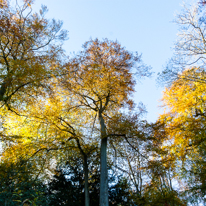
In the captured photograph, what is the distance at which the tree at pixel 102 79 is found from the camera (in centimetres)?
990

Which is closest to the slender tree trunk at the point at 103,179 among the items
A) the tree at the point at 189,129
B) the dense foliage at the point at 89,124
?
the dense foliage at the point at 89,124

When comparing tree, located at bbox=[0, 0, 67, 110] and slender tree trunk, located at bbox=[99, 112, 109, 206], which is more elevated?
tree, located at bbox=[0, 0, 67, 110]

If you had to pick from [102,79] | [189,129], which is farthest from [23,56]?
[189,129]

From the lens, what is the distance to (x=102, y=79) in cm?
987

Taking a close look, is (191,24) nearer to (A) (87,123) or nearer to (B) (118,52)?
(B) (118,52)

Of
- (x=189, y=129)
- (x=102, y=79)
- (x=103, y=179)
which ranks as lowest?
(x=103, y=179)

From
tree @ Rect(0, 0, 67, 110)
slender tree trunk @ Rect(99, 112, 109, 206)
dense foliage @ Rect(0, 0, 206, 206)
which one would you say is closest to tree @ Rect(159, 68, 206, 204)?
dense foliage @ Rect(0, 0, 206, 206)

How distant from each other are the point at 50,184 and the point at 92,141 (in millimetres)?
3342

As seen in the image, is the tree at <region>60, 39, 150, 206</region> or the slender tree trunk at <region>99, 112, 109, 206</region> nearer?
the slender tree trunk at <region>99, 112, 109, 206</region>

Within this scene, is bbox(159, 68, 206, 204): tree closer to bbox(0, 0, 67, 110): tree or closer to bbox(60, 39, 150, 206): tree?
bbox(60, 39, 150, 206): tree

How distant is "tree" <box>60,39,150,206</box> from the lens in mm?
9898

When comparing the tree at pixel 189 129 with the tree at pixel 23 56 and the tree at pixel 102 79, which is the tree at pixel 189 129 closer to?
the tree at pixel 102 79

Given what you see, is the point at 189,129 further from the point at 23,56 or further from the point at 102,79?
the point at 23,56

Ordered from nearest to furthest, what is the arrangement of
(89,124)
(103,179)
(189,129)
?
(103,179)
(189,129)
(89,124)
